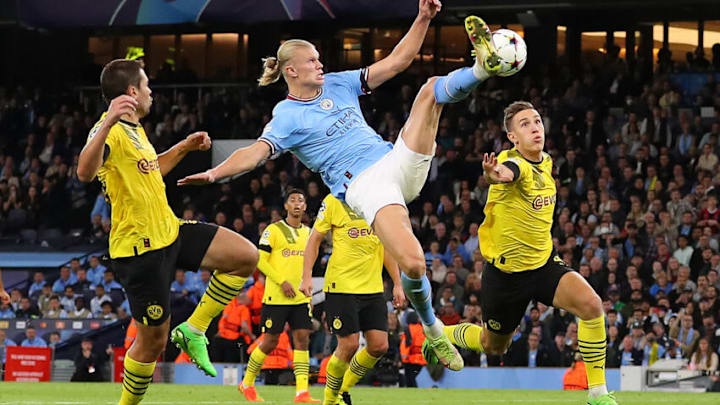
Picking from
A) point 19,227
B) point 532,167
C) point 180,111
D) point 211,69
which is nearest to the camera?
point 532,167

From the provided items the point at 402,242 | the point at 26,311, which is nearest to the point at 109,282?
the point at 26,311

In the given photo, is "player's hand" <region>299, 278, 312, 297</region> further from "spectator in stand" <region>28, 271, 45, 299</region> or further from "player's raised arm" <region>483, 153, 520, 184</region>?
"spectator in stand" <region>28, 271, 45, 299</region>

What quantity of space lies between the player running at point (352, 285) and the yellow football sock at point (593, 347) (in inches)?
108

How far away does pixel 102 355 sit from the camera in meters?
21.9

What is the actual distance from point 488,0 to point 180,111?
914 centimetres

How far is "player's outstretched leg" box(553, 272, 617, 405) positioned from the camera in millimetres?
9430

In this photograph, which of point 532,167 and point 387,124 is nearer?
A: point 532,167

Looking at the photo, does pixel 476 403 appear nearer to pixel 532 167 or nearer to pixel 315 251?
pixel 315 251

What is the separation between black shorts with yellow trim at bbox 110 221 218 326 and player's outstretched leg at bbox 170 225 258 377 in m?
0.11

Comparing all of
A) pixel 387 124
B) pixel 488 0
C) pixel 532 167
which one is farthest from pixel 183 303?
pixel 532 167

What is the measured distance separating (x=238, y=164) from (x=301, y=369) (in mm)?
6631

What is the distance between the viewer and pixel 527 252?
9867 millimetres

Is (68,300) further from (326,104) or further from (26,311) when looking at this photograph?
(326,104)

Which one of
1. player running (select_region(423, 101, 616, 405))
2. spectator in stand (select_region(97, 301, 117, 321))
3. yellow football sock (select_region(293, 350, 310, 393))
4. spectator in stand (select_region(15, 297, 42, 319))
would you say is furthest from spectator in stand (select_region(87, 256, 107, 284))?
player running (select_region(423, 101, 616, 405))
